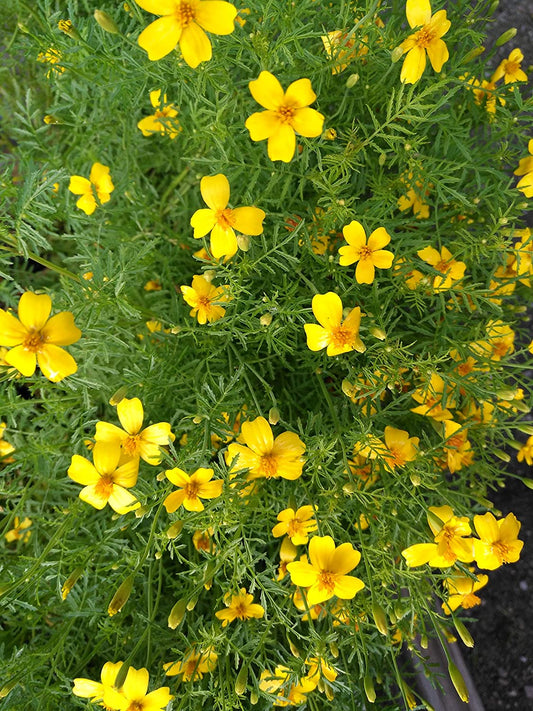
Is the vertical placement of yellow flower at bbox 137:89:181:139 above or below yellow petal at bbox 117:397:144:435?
above

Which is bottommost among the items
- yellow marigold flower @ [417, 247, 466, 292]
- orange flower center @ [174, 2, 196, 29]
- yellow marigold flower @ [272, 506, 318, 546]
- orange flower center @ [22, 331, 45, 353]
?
yellow marigold flower @ [272, 506, 318, 546]

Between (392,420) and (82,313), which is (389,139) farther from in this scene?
(82,313)

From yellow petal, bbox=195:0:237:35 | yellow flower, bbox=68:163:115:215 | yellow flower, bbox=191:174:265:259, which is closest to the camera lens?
yellow petal, bbox=195:0:237:35

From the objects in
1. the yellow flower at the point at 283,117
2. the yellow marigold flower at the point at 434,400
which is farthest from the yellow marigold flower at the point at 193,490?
the yellow flower at the point at 283,117

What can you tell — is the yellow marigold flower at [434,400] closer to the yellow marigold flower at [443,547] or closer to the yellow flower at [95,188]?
the yellow marigold flower at [443,547]

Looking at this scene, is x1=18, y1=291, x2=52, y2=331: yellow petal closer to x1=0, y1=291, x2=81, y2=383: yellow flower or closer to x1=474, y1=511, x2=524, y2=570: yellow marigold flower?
x1=0, y1=291, x2=81, y2=383: yellow flower

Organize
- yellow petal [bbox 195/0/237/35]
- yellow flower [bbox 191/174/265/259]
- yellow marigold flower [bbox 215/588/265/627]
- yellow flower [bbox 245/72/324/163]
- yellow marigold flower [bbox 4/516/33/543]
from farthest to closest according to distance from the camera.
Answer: yellow marigold flower [bbox 4/516/33/543], yellow marigold flower [bbox 215/588/265/627], yellow flower [bbox 191/174/265/259], yellow flower [bbox 245/72/324/163], yellow petal [bbox 195/0/237/35]

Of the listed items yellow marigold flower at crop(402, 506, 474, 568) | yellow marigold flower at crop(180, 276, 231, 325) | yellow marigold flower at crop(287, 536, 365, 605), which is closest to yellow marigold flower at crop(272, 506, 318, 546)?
yellow marigold flower at crop(287, 536, 365, 605)

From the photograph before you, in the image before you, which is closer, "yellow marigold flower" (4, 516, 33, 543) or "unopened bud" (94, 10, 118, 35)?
"unopened bud" (94, 10, 118, 35)

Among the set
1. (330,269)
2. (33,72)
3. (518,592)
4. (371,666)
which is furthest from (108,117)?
(518,592)
